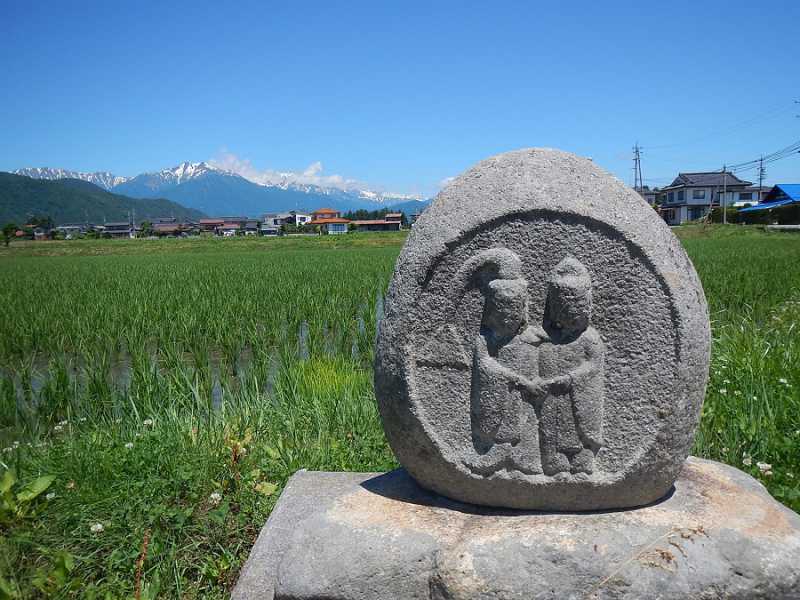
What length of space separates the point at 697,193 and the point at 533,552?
189ft

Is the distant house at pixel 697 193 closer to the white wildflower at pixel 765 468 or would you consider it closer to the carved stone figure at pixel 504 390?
the white wildflower at pixel 765 468

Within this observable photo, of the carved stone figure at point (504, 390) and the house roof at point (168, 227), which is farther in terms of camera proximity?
the house roof at point (168, 227)

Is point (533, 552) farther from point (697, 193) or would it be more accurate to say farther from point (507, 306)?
point (697, 193)

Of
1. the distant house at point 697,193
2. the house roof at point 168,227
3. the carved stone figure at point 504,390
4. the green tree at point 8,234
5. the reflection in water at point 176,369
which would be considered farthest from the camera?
the house roof at point 168,227

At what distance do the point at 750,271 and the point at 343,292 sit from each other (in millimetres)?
8794

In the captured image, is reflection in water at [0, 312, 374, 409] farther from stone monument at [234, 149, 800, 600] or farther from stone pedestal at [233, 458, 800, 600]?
stone monument at [234, 149, 800, 600]

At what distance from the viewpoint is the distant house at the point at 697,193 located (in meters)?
52.8

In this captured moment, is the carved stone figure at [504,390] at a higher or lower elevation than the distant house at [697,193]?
lower

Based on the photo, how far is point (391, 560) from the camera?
2523mm

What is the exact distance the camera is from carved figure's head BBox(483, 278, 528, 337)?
261 cm

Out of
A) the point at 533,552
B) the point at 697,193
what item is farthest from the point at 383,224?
the point at 533,552

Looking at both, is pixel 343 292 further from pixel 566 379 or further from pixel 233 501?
pixel 566 379

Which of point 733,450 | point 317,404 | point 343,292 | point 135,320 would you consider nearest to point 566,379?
point 733,450

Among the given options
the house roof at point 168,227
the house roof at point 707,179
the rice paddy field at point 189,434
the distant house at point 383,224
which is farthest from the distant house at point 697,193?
the house roof at point 168,227
